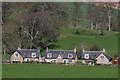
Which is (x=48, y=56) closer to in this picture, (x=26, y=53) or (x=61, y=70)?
(x=26, y=53)

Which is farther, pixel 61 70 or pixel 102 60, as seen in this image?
pixel 102 60

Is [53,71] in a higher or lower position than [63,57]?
lower

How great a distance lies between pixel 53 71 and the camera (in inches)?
1807

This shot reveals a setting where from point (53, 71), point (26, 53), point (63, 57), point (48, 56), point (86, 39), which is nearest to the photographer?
point (53, 71)

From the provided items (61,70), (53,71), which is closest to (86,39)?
(61,70)

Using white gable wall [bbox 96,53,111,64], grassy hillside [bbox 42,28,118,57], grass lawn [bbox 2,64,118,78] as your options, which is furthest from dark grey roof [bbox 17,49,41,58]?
white gable wall [bbox 96,53,111,64]

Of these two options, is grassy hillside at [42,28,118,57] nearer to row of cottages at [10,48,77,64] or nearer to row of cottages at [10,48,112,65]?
row of cottages at [10,48,112,65]

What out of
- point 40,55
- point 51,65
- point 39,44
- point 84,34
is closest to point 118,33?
point 84,34

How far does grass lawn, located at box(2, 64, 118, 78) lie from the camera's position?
4177 centimetres

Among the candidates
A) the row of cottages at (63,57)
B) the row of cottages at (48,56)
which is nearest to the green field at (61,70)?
the row of cottages at (48,56)

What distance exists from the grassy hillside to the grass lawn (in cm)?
1561

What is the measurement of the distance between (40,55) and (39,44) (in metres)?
8.10

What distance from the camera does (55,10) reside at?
8925 cm

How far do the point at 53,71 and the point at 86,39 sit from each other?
31.8m
